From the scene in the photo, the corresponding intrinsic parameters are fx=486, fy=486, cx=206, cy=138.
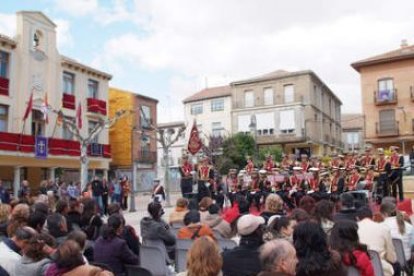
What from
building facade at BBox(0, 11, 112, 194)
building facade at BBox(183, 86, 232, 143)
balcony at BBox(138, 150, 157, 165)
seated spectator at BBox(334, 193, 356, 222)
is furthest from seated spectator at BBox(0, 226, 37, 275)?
building facade at BBox(183, 86, 232, 143)

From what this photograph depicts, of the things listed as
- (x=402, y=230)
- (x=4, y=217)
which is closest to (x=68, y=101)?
(x=4, y=217)

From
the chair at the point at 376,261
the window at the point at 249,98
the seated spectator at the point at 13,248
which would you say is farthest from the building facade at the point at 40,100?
the chair at the point at 376,261

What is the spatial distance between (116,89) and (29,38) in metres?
14.7

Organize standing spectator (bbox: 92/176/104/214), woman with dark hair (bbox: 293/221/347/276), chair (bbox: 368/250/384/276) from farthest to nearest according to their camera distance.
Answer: standing spectator (bbox: 92/176/104/214)
chair (bbox: 368/250/384/276)
woman with dark hair (bbox: 293/221/347/276)

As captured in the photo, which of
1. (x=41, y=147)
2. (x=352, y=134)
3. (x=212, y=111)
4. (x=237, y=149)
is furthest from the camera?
(x=352, y=134)

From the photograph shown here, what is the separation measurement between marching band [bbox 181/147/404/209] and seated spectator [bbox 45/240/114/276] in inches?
Result: 433

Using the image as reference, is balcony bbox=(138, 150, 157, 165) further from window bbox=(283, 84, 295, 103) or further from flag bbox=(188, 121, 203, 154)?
flag bbox=(188, 121, 203, 154)

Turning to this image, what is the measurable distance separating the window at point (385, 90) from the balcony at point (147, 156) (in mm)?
21016

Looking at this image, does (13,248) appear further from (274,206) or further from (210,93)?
(210,93)

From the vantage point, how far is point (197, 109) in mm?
55344

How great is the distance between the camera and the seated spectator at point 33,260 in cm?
450

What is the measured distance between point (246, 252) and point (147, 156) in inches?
1619

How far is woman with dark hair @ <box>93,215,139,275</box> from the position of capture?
5660mm

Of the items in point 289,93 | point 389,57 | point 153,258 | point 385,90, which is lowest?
point 153,258
